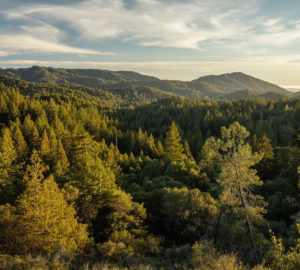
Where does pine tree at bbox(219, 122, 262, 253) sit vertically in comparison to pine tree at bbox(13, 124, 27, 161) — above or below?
above

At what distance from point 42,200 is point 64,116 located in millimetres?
67561

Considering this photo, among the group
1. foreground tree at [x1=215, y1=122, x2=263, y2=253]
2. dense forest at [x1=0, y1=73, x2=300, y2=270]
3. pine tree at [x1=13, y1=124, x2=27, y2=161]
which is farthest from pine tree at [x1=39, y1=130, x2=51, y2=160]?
foreground tree at [x1=215, y1=122, x2=263, y2=253]

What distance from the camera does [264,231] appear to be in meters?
23.2

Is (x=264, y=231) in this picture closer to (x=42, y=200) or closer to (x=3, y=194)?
(x=42, y=200)

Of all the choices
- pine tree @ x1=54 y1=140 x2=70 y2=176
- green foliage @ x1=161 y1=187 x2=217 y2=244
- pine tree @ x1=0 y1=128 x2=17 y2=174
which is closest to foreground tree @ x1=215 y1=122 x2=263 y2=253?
green foliage @ x1=161 y1=187 x2=217 y2=244

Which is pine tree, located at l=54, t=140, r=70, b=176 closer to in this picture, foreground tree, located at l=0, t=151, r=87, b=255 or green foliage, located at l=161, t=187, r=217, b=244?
foreground tree, located at l=0, t=151, r=87, b=255

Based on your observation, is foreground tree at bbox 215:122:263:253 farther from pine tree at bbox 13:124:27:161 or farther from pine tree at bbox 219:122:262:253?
pine tree at bbox 13:124:27:161

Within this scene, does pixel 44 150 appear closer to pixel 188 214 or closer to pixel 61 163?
pixel 61 163

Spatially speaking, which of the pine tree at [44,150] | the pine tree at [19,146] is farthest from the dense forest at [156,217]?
the pine tree at [19,146]

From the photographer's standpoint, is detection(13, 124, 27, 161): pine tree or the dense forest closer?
the dense forest

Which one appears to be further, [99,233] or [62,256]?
[99,233]

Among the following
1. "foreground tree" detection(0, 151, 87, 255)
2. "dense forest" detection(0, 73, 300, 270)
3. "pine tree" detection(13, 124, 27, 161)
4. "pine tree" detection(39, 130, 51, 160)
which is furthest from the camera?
"pine tree" detection(13, 124, 27, 161)

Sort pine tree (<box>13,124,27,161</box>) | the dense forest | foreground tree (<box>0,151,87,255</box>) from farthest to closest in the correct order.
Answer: pine tree (<box>13,124,27,161</box>), foreground tree (<box>0,151,87,255</box>), the dense forest

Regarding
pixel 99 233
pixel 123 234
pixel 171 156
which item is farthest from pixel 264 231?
pixel 171 156
